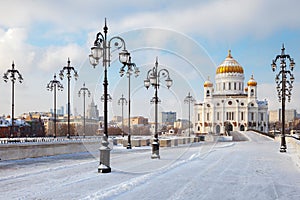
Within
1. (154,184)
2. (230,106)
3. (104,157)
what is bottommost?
(154,184)

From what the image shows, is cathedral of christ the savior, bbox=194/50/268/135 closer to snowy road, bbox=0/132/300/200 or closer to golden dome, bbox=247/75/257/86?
golden dome, bbox=247/75/257/86

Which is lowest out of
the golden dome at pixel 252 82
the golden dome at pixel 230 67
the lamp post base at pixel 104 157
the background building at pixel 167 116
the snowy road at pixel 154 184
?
the snowy road at pixel 154 184

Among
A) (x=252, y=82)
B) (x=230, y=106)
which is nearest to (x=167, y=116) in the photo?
(x=230, y=106)

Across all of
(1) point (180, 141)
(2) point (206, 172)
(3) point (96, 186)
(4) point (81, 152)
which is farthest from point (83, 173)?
(1) point (180, 141)

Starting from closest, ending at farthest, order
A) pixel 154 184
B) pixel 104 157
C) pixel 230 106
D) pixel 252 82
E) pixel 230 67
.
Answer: pixel 154 184
pixel 104 157
pixel 230 106
pixel 252 82
pixel 230 67

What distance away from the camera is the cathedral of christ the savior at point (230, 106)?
108 meters

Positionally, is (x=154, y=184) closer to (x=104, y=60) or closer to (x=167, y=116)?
(x=104, y=60)

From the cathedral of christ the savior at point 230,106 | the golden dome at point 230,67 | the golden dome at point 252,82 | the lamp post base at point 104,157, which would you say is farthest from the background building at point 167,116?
the golden dome at point 230,67

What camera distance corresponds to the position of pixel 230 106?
110 meters

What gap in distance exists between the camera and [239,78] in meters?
113

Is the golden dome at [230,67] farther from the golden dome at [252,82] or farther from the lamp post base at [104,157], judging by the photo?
the lamp post base at [104,157]

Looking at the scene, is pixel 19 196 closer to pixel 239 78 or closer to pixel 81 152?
pixel 81 152

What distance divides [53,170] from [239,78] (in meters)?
99.7

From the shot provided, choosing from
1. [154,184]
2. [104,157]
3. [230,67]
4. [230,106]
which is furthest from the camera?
[230,67]
